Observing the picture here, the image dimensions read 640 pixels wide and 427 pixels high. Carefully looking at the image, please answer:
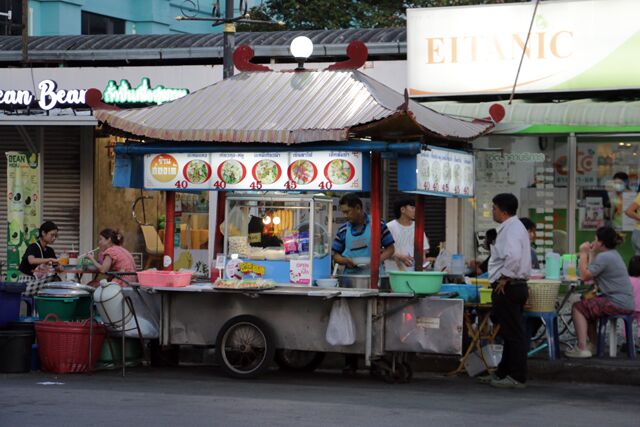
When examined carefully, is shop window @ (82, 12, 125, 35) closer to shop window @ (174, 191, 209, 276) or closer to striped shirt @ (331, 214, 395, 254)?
shop window @ (174, 191, 209, 276)

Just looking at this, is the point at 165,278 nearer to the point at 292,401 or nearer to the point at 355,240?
the point at 355,240

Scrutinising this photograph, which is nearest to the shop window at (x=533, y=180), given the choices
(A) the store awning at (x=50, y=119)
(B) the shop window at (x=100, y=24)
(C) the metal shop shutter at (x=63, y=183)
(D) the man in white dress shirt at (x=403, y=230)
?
(D) the man in white dress shirt at (x=403, y=230)

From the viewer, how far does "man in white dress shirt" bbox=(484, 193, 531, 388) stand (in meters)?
12.3

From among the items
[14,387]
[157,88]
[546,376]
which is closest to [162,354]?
[14,387]

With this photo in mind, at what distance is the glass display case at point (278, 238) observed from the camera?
1302 cm

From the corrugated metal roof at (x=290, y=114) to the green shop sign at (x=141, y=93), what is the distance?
620cm

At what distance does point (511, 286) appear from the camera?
12328 mm

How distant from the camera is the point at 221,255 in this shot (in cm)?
1333

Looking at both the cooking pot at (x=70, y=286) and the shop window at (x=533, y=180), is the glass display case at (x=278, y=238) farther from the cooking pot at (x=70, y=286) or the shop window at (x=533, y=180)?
the shop window at (x=533, y=180)

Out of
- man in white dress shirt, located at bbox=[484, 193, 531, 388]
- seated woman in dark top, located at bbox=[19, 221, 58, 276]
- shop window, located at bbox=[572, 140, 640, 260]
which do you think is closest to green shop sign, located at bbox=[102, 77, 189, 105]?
seated woman in dark top, located at bbox=[19, 221, 58, 276]

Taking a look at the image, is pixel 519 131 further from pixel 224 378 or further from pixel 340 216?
pixel 224 378

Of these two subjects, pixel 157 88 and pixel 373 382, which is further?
pixel 157 88

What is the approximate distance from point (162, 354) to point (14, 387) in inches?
92.8

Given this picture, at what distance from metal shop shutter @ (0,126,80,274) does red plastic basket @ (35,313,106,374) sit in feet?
28.8
